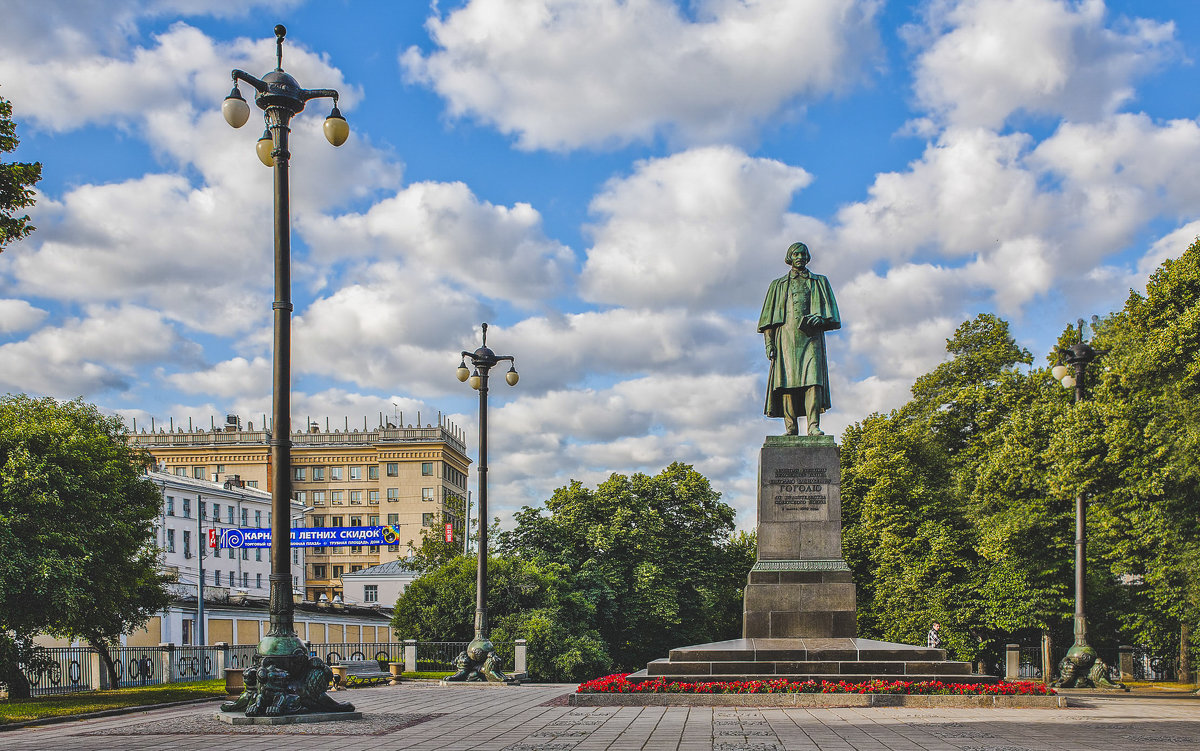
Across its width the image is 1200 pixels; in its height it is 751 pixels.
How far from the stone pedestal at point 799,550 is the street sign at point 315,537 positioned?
1906 cm

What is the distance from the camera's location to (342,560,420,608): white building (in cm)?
8344

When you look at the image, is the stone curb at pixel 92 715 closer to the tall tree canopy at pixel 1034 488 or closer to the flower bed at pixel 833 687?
the flower bed at pixel 833 687

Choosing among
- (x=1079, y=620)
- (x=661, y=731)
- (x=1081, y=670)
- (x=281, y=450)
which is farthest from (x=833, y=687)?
(x=1081, y=670)

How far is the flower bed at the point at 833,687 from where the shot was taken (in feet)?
54.1

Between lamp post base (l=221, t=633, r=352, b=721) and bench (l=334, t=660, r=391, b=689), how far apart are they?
1222cm

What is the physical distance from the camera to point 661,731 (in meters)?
12.4

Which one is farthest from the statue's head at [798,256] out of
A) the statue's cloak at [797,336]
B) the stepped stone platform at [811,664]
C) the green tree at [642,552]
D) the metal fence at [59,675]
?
the green tree at [642,552]

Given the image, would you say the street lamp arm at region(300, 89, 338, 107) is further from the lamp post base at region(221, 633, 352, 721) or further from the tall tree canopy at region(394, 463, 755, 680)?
the tall tree canopy at region(394, 463, 755, 680)

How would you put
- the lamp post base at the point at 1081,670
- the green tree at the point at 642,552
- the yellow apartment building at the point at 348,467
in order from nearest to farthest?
the lamp post base at the point at 1081,670, the green tree at the point at 642,552, the yellow apartment building at the point at 348,467

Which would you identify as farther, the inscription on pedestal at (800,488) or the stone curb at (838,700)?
the inscription on pedestal at (800,488)

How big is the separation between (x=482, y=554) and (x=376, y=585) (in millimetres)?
60707

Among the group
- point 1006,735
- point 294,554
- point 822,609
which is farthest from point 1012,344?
point 294,554

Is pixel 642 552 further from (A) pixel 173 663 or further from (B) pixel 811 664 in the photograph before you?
(B) pixel 811 664

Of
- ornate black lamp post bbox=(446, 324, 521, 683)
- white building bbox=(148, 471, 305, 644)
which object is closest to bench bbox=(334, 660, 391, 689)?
ornate black lamp post bbox=(446, 324, 521, 683)
